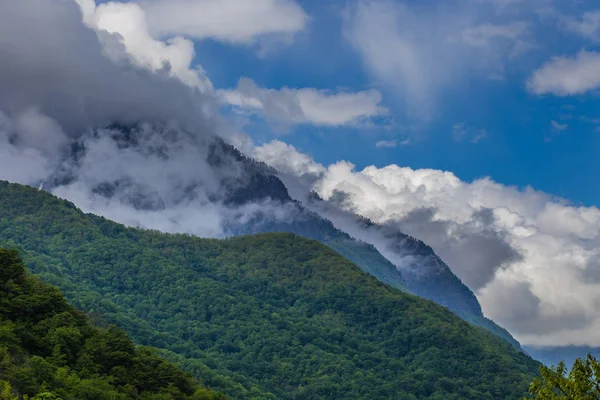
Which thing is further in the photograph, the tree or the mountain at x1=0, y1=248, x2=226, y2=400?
the mountain at x1=0, y1=248, x2=226, y2=400

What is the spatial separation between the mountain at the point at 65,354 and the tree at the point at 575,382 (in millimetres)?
47650

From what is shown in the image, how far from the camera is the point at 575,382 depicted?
53.8m

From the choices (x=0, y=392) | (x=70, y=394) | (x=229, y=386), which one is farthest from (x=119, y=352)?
(x=229, y=386)

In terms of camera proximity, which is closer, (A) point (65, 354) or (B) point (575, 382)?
(B) point (575, 382)

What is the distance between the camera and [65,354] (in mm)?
100062

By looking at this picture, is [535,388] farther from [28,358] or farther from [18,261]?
[18,261]

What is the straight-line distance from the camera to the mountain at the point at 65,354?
8638 cm

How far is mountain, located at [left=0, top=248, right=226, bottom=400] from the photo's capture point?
86375mm

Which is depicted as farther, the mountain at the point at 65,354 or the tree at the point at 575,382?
the mountain at the point at 65,354

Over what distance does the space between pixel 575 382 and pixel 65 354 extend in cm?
6684

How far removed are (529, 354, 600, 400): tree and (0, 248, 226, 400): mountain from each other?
156 ft

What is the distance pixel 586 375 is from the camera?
180 ft

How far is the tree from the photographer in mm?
53562

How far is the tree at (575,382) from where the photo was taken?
176 ft
